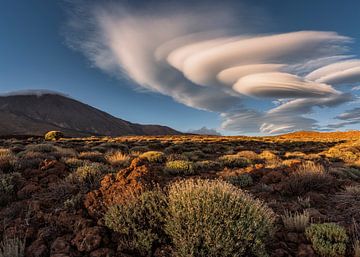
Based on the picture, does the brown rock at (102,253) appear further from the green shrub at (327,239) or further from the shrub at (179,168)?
the shrub at (179,168)

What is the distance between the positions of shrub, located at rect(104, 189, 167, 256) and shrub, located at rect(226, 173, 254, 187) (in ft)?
13.5

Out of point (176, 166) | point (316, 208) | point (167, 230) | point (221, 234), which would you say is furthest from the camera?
point (176, 166)

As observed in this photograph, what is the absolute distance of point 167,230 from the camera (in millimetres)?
4160

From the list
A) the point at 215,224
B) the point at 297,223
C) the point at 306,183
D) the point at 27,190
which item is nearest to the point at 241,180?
the point at 306,183

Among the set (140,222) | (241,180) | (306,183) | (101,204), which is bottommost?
(140,222)

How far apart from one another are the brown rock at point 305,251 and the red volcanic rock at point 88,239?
3.08 meters

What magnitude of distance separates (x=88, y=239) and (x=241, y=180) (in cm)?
544

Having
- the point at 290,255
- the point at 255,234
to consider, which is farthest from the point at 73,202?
the point at 290,255

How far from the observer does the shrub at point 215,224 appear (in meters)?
3.78

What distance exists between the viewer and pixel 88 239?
168 inches

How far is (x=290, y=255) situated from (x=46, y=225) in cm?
416

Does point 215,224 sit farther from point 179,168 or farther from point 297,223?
point 179,168

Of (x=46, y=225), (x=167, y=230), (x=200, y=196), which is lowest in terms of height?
(x=46, y=225)

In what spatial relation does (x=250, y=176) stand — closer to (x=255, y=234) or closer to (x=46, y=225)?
(x=255, y=234)
